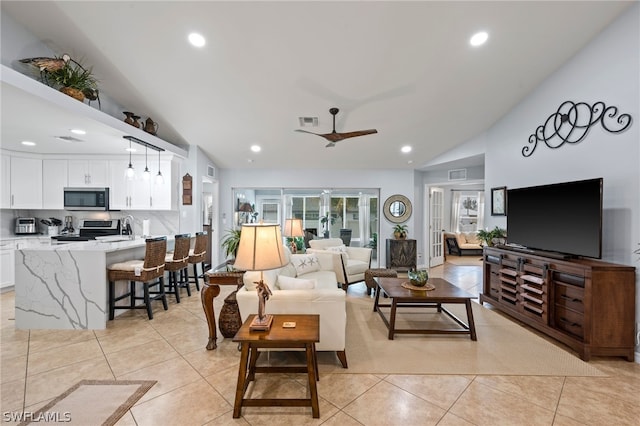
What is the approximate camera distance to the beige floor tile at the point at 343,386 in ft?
6.83

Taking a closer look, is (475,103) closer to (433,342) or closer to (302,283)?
(433,342)

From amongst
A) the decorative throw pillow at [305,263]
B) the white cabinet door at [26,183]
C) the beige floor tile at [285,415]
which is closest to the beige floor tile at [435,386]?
the beige floor tile at [285,415]

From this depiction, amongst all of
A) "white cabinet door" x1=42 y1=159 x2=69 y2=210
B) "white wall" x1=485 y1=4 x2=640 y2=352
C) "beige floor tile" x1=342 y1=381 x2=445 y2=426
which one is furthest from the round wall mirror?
"white cabinet door" x1=42 y1=159 x2=69 y2=210

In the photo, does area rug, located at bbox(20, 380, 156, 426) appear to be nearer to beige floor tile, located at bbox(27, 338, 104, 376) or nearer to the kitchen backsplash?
beige floor tile, located at bbox(27, 338, 104, 376)

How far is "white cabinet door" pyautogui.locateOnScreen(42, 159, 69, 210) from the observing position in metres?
5.06

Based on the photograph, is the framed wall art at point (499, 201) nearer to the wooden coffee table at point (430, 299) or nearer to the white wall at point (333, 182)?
the wooden coffee table at point (430, 299)

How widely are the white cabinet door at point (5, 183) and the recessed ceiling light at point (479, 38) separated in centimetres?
727

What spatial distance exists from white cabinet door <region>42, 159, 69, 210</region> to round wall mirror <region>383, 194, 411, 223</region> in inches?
260

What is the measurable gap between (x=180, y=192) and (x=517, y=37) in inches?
218

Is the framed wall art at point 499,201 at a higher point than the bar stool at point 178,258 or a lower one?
higher

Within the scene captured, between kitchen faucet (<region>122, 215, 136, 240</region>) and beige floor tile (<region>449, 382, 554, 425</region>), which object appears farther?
kitchen faucet (<region>122, 215, 136, 240</region>)

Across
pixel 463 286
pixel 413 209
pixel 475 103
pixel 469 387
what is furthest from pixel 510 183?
pixel 469 387

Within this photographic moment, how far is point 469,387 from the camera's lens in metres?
2.24

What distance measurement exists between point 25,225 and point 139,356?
458 centimetres
